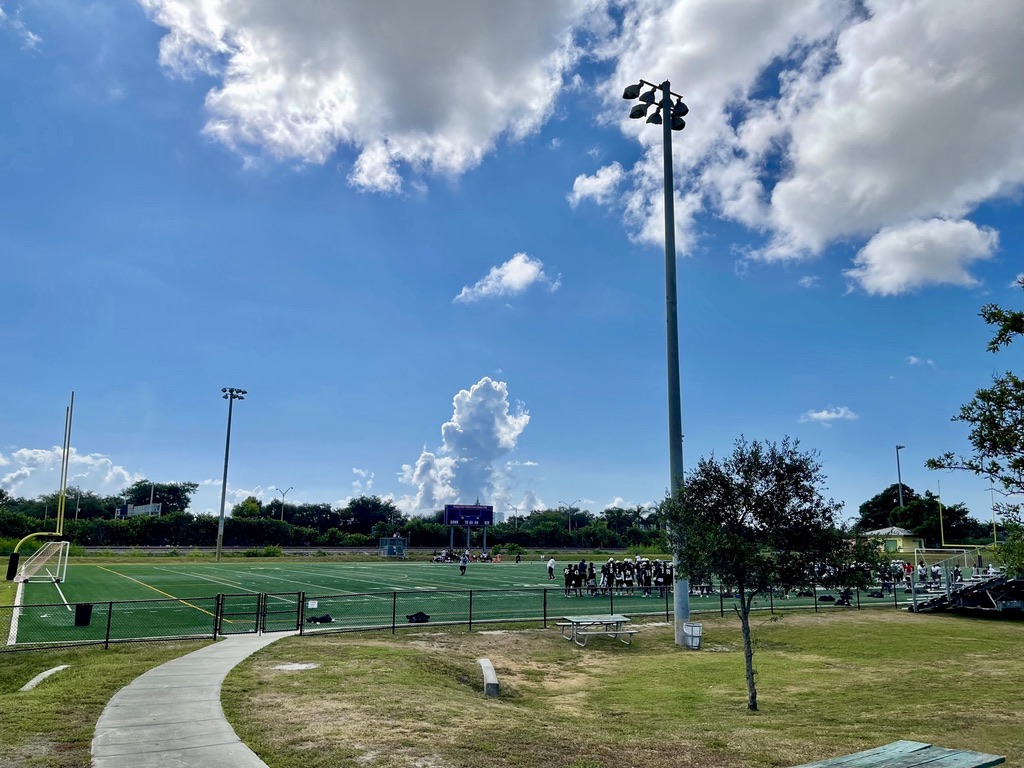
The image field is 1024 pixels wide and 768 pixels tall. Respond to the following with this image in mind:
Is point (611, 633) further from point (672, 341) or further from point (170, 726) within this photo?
point (170, 726)

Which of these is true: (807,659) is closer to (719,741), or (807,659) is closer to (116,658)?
(719,741)

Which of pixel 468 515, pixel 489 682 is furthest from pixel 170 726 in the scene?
pixel 468 515

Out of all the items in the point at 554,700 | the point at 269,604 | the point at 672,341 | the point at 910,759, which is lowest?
the point at 554,700

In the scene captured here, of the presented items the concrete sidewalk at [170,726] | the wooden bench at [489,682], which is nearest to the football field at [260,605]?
the wooden bench at [489,682]

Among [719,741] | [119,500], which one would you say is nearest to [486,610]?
[719,741]

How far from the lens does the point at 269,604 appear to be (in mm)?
29469

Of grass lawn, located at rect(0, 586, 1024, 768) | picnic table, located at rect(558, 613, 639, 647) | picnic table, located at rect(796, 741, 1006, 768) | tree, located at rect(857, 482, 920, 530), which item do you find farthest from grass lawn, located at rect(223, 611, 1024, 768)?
tree, located at rect(857, 482, 920, 530)

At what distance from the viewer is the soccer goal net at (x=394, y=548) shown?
88.2 m

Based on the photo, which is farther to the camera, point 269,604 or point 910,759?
point 269,604

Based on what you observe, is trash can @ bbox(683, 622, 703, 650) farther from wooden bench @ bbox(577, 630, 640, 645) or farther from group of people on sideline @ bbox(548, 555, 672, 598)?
group of people on sideline @ bbox(548, 555, 672, 598)

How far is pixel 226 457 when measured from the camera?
2813 inches

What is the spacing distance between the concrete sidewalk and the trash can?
12.4 m

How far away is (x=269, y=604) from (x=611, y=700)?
19.1 metres

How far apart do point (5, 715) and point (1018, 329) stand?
13.1m
